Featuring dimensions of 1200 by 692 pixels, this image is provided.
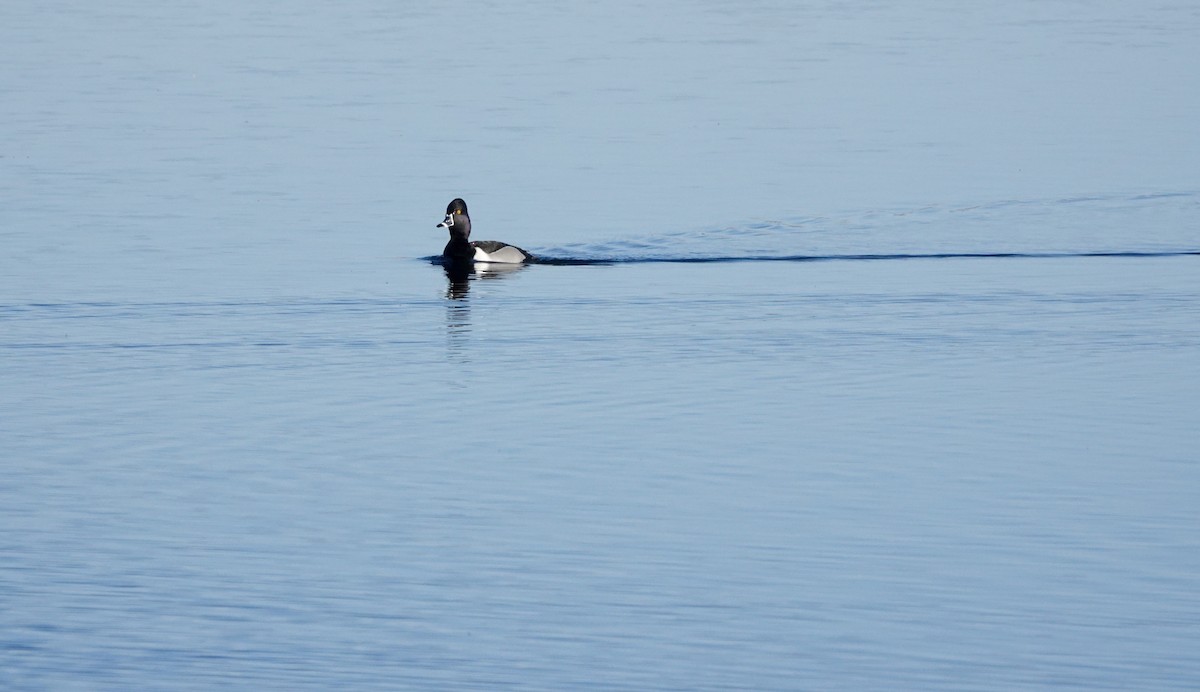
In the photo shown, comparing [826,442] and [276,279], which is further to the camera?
[276,279]

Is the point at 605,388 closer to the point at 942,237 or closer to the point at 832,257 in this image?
the point at 832,257

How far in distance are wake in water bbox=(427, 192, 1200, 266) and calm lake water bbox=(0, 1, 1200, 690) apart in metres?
0.08

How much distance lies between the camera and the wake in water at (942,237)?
22.7m

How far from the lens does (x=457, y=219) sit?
2319 centimetres

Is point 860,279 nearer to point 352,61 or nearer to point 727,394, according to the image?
point 727,394

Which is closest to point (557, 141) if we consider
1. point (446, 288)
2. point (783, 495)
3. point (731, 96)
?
point (731, 96)

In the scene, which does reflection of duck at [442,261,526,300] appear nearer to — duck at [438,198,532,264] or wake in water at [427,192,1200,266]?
duck at [438,198,532,264]

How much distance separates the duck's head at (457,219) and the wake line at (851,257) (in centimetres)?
80

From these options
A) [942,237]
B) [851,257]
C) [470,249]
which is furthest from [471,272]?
[942,237]

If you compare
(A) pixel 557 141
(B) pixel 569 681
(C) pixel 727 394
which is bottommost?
(B) pixel 569 681

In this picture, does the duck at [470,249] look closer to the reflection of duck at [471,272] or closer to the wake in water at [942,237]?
the reflection of duck at [471,272]

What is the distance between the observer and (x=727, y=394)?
626 inches

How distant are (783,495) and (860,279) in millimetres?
8783

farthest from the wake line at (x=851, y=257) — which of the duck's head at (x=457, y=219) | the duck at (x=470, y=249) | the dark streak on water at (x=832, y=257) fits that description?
the duck's head at (x=457, y=219)
